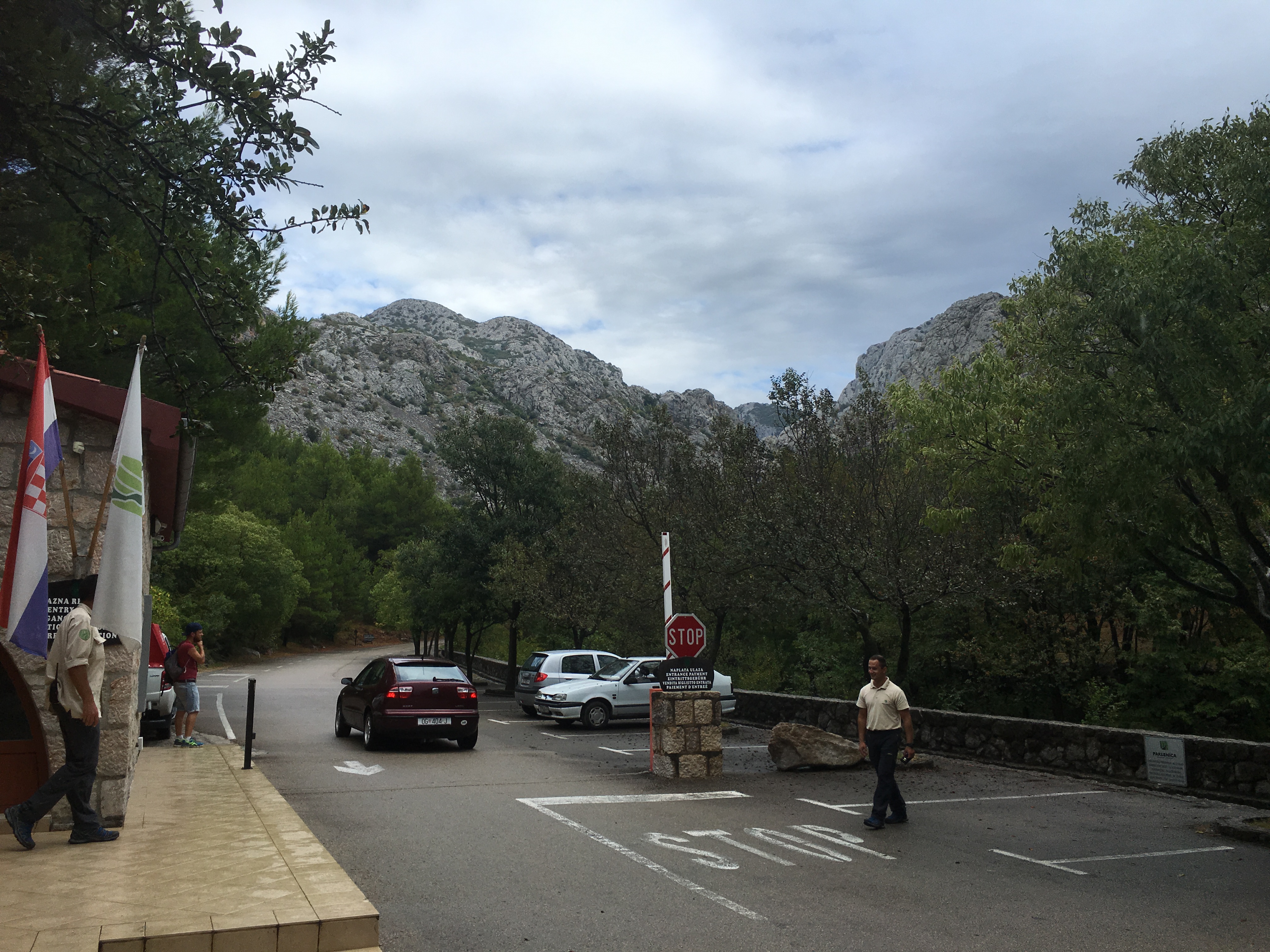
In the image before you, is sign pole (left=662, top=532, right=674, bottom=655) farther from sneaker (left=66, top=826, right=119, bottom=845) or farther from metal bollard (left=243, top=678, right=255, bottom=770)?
sneaker (left=66, top=826, right=119, bottom=845)

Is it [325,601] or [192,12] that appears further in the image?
[325,601]

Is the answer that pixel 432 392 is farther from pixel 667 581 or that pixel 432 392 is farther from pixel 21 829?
pixel 21 829

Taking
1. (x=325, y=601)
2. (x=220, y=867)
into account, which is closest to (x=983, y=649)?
(x=220, y=867)

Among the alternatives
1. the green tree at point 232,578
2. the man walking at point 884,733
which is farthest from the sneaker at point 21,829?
the green tree at point 232,578

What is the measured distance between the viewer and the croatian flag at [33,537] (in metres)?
5.88

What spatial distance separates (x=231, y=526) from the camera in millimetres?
52219

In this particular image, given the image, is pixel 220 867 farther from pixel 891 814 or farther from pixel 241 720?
pixel 241 720

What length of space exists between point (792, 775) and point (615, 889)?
6729 millimetres

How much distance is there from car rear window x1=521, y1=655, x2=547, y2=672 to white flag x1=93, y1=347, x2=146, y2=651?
1552 centimetres

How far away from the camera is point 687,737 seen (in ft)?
40.5

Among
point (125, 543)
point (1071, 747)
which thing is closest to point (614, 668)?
point (1071, 747)

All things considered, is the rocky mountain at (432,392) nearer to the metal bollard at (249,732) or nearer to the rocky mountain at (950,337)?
the rocky mountain at (950,337)

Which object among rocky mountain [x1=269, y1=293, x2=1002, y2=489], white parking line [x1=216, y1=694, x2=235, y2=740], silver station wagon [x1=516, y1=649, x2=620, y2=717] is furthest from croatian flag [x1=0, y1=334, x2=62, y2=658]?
rocky mountain [x1=269, y1=293, x2=1002, y2=489]

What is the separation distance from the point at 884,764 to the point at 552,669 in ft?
44.5
